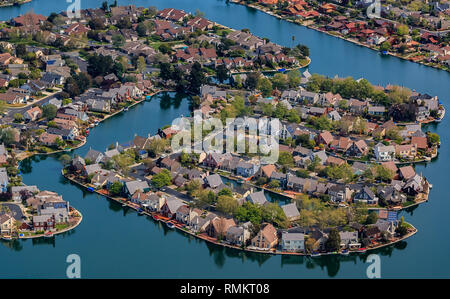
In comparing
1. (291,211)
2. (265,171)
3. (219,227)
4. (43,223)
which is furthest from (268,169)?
(43,223)

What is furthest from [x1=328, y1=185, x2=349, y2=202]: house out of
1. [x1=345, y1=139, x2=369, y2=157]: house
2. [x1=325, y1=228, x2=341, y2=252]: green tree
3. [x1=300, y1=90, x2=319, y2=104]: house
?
[x1=300, y1=90, x2=319, y2=104]: house

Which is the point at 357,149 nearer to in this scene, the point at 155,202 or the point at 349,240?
the point at 349,240

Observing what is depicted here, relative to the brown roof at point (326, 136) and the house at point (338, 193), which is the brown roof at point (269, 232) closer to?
the house at point (338, 193)

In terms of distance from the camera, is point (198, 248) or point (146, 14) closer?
point (198, 248)

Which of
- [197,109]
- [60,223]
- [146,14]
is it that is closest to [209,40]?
[146,14]

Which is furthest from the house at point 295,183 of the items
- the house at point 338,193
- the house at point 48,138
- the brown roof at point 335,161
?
the house at point 48,138

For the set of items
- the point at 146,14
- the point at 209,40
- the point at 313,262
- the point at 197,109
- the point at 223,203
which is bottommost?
the point at 313,262

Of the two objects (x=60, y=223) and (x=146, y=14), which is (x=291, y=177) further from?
(x=146, y=14)

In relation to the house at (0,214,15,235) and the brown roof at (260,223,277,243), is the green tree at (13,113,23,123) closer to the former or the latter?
the house at (0,214,15,235)
